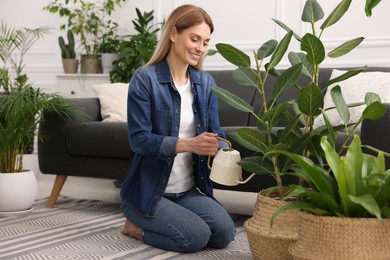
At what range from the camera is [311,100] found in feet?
6.80

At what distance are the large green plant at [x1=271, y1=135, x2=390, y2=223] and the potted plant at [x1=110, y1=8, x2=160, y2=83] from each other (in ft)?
10.3

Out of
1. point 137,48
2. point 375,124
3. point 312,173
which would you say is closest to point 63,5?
point 137,48

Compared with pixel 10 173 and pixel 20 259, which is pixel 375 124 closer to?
pixel 20 259

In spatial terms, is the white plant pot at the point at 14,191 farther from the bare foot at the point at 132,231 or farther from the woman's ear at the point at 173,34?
the woman's ear at the point at 173,34

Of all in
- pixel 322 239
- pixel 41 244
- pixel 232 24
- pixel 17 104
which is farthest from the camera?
pixel 232 24

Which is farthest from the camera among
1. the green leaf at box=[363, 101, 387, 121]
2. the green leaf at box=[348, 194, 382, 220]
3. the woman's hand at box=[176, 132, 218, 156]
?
the woman's hand at box=[176, 132, 218, 156]

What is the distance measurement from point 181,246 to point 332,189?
0.98 metres

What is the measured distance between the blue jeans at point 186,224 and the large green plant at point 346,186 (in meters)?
0.87

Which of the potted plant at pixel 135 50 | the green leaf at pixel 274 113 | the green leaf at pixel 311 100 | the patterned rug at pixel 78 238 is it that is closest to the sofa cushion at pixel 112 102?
the patterned rug at pixel 78 238

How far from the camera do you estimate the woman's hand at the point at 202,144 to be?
2387 millimetres

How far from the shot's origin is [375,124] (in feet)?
7.98

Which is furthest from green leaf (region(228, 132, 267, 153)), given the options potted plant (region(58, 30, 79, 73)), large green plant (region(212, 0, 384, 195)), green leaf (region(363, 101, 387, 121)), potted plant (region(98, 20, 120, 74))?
potted plant (region(58, 30, 79, 73))

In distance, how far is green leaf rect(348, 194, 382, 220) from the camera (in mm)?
1591

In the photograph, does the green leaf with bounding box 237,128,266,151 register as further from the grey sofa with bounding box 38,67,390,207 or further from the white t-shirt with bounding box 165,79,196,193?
the grey sofa with bounding box 38,67,390,207
